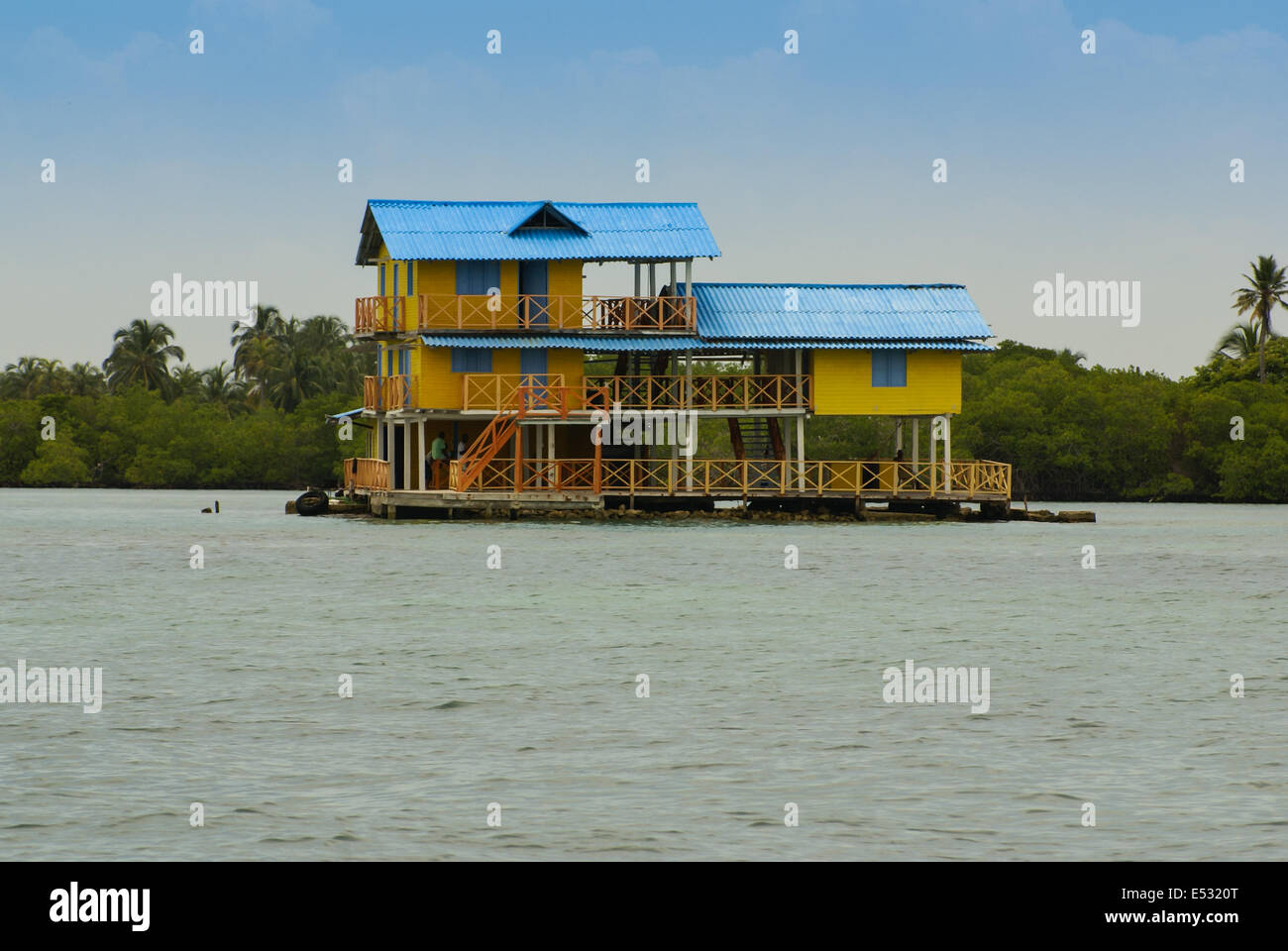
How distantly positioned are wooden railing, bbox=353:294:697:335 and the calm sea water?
15786 mm

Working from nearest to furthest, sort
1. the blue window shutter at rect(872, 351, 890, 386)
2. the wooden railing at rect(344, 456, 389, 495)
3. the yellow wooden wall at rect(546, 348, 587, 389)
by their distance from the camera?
the yellow wooden wall at rect(546, 348, 587, 389)
the blue window shutter at rect(872, 351, 890, 386)
the wooden railing at rect(344, 456, 389, 495)

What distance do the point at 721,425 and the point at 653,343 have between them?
120 ft

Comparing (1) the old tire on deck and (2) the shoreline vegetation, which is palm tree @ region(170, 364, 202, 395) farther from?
(1) the old tire on deck

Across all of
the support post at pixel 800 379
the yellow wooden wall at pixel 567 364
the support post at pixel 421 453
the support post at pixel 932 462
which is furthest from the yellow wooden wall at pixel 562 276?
the support post at pixel 932 462

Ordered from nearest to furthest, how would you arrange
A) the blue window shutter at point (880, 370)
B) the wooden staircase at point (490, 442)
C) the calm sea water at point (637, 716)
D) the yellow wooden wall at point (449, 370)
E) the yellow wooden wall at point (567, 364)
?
the calm sea water at point (637, 716) → the wooden staircase at point (490, 442) → the yellow wooden wall at point (449, 370) → the yellow wooden wall at point (567, 364) → the blue window shutter at point (880, 370)

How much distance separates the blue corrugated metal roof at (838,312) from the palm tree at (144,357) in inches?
2632

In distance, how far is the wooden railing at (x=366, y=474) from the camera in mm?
52188

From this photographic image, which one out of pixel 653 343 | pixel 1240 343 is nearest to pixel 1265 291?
pixel 1240 343

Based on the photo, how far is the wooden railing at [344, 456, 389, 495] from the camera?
171 feet

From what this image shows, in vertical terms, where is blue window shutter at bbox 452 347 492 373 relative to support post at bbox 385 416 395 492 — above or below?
above

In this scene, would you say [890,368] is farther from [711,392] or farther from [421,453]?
[421,453]

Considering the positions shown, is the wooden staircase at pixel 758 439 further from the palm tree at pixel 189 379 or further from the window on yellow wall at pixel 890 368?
the palm tree at pixel 189 379

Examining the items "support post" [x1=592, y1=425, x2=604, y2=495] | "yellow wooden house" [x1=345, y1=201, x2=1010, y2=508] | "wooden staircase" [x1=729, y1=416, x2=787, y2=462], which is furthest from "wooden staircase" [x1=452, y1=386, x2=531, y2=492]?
"wooden staircase" [x1=729, y1=416, x2=787, y2=462]
